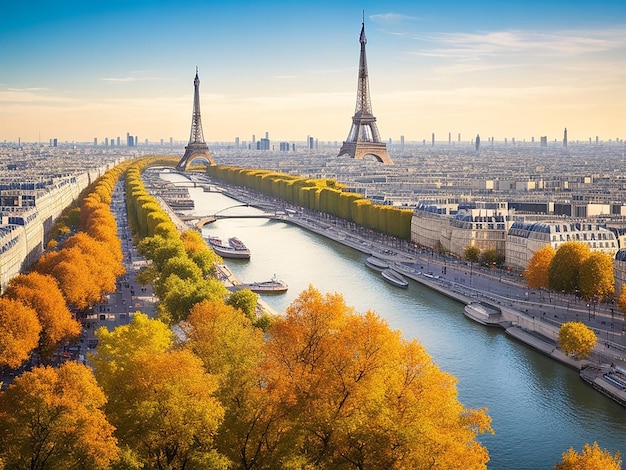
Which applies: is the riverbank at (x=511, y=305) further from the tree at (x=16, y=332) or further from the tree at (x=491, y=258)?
the tree at (x=16, y=332)

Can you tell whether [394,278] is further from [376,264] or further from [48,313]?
[48,313]

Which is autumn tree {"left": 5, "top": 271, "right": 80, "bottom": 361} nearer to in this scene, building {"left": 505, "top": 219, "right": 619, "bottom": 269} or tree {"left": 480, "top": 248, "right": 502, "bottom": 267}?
building {"left": 505, "top": 219, "right": 619, "bottom": 269}

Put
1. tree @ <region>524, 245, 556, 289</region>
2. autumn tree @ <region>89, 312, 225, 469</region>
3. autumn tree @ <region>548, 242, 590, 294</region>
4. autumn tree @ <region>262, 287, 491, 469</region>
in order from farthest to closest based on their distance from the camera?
1. tree @ <region>524, 245, 556, 289</region>
2. autumn tree @ <region>548, 242, 590, 294</region>
3. autumn tree @ <region>89, 312, 225, 469</region>
4. autumn tree @ <region>262, 287, 491, 469</region>

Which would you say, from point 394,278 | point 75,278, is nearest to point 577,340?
point 394,278

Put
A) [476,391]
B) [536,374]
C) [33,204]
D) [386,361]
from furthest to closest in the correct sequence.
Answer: [33,204], [536,374], [476,391], [386,361]

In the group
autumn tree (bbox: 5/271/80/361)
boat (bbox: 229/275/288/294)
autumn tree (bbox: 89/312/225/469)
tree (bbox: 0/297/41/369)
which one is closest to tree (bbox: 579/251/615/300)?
boat (bbox: 229/275/288/294)

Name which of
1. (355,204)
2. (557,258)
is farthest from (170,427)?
(355,204)

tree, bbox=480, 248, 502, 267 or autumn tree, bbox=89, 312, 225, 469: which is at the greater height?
autumn tree, bbox=89, 312, 225, 469

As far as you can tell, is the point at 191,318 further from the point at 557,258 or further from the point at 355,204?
the point at 355,204
